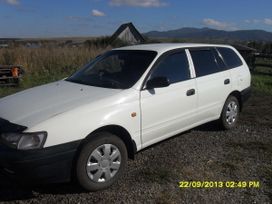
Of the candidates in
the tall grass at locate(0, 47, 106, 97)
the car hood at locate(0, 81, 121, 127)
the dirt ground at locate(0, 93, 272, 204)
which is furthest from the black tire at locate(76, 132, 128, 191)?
the tall grass at locate(0, 47, 106, 97)

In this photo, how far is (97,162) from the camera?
3992 mm

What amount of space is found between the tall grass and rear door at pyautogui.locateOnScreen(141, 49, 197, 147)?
29.4 ft

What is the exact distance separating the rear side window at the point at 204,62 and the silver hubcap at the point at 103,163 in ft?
6.91

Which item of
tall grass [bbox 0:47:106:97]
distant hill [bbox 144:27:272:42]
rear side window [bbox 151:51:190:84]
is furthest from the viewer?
distant hill [bbox 144:27:272:42]

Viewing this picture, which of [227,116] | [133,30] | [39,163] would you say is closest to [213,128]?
[227,116]

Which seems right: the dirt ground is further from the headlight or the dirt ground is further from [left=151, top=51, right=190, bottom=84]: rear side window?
[left=151, top=51, right=190, bottom=84]: rear side window

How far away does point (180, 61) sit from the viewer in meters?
5.32

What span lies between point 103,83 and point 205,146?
2069 mm

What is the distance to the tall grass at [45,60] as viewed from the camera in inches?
566

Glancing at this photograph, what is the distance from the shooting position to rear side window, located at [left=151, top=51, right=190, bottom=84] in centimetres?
493

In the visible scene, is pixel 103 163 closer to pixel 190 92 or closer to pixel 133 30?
pixel 190 92

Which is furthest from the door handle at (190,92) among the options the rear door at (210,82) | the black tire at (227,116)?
the black tire at (227,116)

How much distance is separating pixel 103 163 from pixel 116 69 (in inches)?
60.8

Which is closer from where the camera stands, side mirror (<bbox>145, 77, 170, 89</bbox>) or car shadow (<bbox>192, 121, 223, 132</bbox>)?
side mirror (<bbox>145, 77, 170, 89</bbox>)
